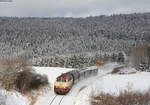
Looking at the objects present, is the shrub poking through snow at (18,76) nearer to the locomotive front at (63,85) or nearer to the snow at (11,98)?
the snow at (11,98)

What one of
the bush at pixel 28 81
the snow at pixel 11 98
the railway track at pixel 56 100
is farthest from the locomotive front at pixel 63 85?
the snow at pixel 11 98

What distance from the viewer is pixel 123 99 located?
127ft

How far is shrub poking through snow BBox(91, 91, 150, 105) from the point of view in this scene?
3784 centimetres

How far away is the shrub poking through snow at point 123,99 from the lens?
37844 mm

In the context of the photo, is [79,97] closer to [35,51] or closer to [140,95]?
[140,95]

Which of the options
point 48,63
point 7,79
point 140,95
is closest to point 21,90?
point 7,79

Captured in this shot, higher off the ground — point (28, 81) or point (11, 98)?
point (28, 81)

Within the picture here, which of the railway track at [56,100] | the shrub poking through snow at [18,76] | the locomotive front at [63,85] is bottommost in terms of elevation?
the railway track at [56,100]

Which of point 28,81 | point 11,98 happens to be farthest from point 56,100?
point 11,98

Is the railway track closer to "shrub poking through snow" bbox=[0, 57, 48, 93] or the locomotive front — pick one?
the locomotive front

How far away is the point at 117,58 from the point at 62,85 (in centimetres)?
7338

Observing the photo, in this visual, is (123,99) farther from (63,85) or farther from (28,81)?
(28,81)

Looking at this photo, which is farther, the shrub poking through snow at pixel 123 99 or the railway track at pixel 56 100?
the railway track at pixel 56 100

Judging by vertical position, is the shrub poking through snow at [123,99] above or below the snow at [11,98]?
below
